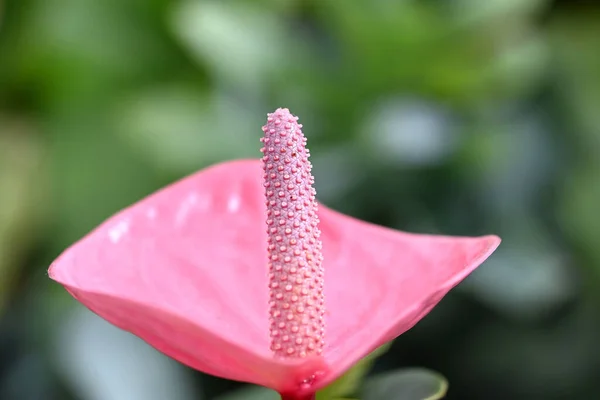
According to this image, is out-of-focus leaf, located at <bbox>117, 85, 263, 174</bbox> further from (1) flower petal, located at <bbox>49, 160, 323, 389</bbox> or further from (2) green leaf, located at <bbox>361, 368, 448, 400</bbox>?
(2) green leaf, located at <bbox>361, 368, 448, 400</bbox>

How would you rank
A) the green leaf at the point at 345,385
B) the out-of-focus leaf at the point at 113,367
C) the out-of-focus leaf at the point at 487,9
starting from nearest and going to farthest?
the green leaf at the point at 345,385 → the out-of-focus leaf at the point at 113,367 → the out-of-focus leaf at the point at 487,9

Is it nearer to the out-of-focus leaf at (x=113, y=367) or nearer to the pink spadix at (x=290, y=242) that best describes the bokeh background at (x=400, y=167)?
the out-of-focus leaf at (x=113, y=367)

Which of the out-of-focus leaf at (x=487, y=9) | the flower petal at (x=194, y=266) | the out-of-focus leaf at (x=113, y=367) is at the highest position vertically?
the out-of-focus leaf at (x=487, y=9)

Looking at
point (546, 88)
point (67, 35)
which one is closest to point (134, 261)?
point (546, 88)

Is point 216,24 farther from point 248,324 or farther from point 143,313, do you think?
point 143,313

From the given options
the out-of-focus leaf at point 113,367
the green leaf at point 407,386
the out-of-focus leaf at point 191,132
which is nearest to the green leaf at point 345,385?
the green leaf at point 407,386

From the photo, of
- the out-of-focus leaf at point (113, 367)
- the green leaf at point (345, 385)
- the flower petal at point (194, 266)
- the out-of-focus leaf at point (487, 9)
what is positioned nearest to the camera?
the flower petal at point (194, 266)

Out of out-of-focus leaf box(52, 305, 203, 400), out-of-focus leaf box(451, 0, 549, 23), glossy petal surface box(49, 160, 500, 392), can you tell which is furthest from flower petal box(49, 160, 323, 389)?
out-of-focus leaf box(451, 0, 549, 23)
